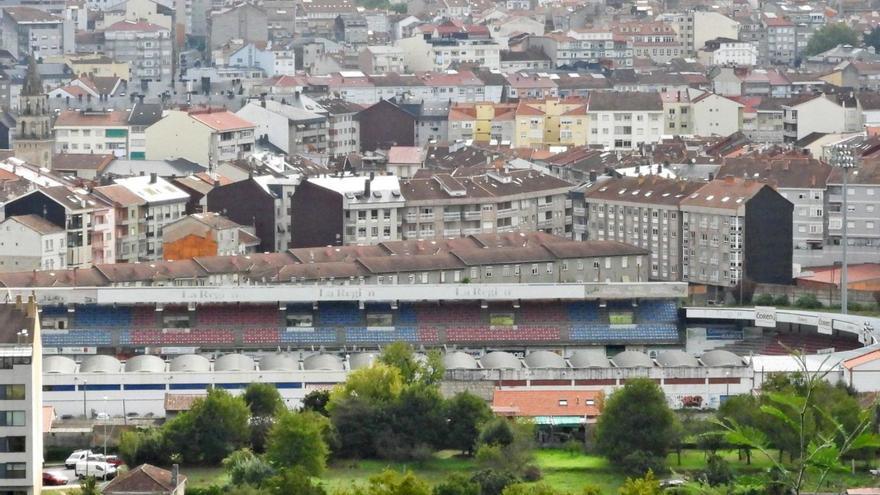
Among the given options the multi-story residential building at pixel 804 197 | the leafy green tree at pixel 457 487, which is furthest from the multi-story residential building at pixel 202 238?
the leafy green tree at pixel 457 487

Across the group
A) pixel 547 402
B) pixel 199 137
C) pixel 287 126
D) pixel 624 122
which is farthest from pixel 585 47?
pixel 547 402

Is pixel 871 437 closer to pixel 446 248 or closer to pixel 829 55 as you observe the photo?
pixel 446 248

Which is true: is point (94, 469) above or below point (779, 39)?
below

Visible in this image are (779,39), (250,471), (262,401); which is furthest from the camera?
(779,39)

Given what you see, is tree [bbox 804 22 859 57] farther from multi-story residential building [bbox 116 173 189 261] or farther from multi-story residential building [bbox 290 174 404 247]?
multi-story residential building [bbox 290 174 404 247]

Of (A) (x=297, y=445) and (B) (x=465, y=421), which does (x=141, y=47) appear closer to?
(B) (x=465, y=421)

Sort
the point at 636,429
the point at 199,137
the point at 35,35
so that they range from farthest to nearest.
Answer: the point at 35,35, the point at 199,137, the point at 636,429
